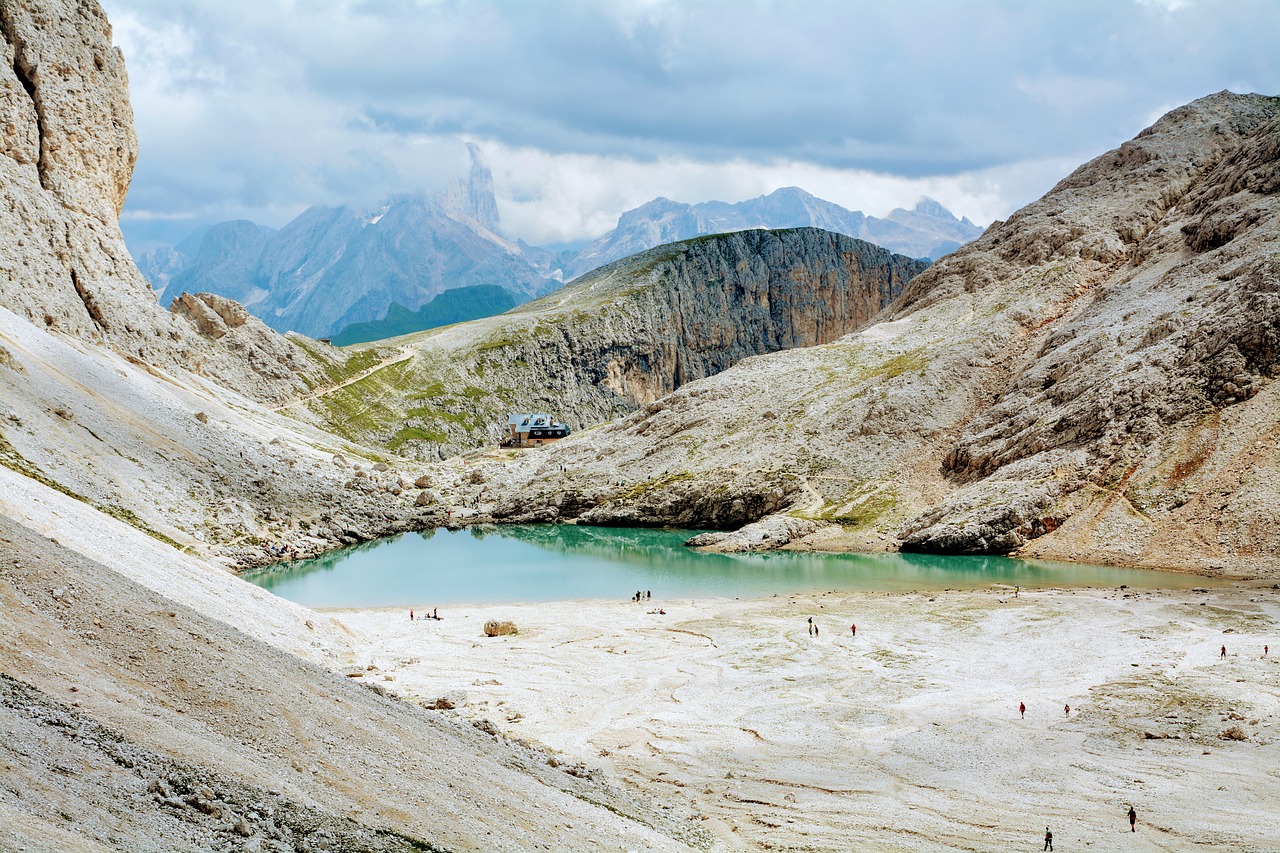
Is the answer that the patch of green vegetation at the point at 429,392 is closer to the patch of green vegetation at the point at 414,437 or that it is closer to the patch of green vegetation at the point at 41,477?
the patch of green vegetation at the point at 414,437

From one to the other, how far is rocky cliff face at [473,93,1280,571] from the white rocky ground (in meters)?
15.6

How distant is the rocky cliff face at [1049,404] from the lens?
73.9 m

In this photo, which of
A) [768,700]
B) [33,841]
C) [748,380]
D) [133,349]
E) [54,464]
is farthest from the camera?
[748,380]

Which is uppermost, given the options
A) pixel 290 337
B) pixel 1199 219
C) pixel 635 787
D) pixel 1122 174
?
pixel 1122 174

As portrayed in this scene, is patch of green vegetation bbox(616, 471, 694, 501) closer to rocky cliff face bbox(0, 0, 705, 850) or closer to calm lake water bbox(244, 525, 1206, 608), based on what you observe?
calm lake water bbox(244, 525, 1206, 608)

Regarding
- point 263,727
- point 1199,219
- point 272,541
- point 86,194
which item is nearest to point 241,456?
point 272,541

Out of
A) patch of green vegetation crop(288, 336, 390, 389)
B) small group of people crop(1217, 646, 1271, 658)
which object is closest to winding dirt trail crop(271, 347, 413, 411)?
patch of green vegetation crop(288, 336, 390, 389)

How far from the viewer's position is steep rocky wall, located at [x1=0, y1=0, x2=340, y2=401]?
92000 mm

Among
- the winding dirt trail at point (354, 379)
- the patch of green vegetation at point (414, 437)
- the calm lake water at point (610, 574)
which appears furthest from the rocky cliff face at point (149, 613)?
the patch of green vegetation at point (414, 437)

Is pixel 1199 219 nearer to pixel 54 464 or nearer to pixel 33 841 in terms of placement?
Answer: pixel 54 464

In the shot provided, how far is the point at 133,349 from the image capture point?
334ft

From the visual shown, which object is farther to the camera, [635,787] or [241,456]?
[241,456]

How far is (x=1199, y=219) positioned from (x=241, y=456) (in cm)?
10080

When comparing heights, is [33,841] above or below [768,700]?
above
